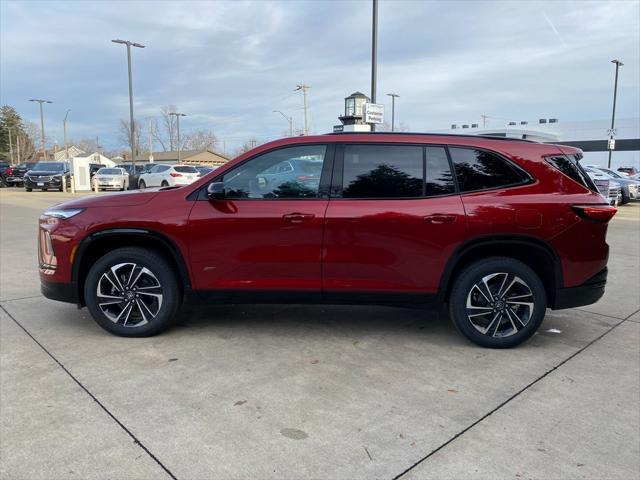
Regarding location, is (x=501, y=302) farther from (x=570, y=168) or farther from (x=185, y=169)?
(x=185, y=169)

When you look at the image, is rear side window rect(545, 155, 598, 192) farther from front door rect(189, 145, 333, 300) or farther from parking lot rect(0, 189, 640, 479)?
front door rect(189, 145, 333, 300)

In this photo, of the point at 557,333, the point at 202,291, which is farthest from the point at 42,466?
the point at 557,333

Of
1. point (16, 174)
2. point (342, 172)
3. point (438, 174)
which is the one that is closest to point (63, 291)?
point (342, 172)

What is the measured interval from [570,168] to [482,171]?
0.71 meters

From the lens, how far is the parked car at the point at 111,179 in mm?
28470

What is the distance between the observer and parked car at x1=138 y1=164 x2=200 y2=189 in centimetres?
2409

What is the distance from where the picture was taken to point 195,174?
2506cm

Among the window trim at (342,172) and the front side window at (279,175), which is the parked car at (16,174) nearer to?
the front side window at (279,175)

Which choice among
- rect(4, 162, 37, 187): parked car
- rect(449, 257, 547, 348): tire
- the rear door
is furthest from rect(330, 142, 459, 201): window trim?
rect(4, 162, 37, 187): parked car

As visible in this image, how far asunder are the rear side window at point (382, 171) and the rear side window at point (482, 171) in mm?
311

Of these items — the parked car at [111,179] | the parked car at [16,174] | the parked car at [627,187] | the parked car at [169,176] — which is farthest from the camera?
the parked car at [16,174]

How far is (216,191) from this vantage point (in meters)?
4.09

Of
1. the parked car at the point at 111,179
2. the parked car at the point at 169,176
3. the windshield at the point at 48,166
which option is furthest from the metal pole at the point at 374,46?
the windshield at the point at 48,166

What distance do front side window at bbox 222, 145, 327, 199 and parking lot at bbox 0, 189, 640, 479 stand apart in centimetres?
124
